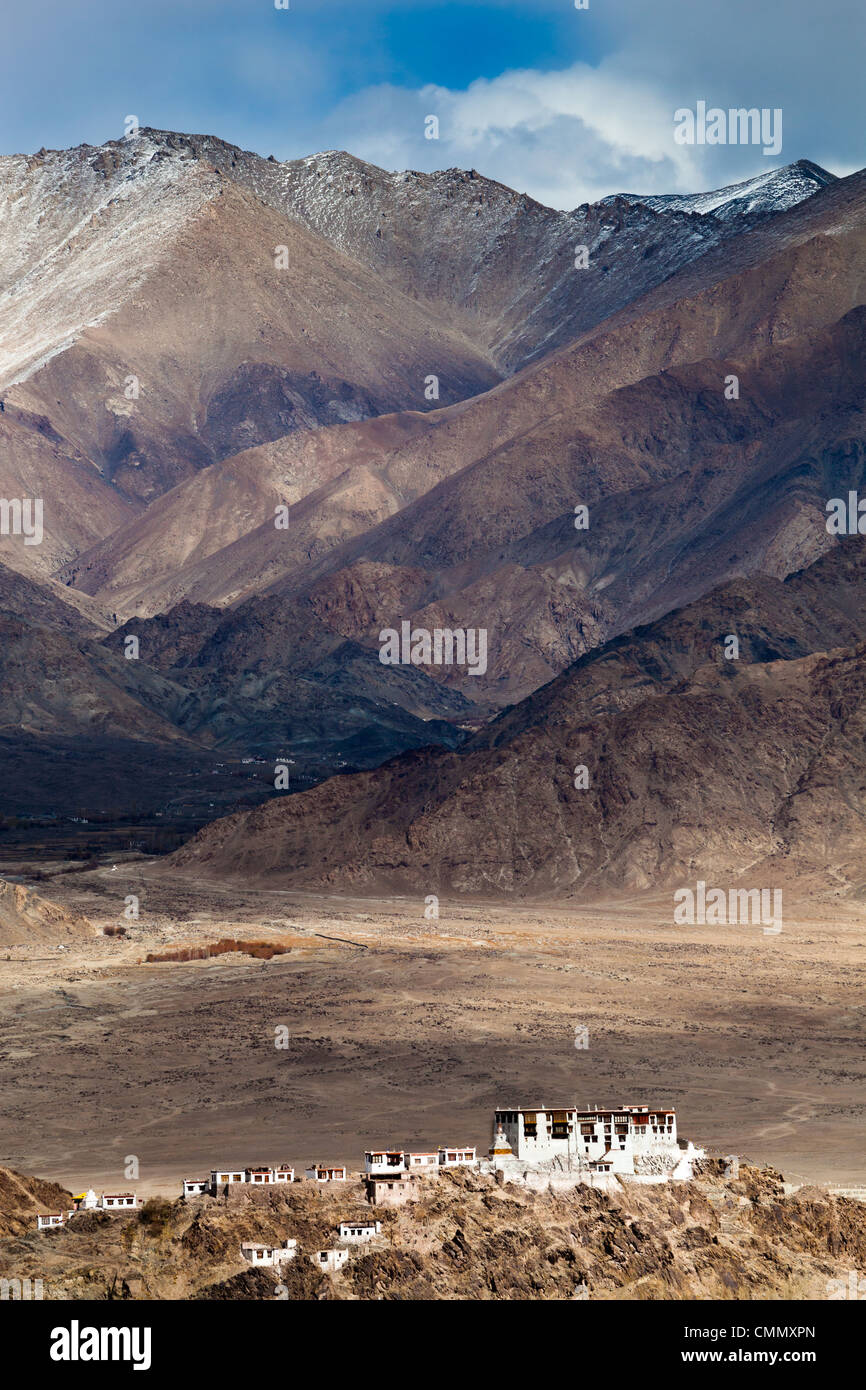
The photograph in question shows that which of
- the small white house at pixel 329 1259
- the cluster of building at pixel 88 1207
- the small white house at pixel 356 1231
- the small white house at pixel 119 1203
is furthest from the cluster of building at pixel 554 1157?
the small white house at pixel 119 1203

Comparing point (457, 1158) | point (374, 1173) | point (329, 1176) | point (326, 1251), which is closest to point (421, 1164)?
point (457, 1158)

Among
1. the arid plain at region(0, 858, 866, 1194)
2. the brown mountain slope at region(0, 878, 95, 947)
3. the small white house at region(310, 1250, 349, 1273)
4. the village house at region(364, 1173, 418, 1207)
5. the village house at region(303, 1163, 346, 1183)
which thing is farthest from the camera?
the brown mountain slope at region(0, 878, 95, 947)

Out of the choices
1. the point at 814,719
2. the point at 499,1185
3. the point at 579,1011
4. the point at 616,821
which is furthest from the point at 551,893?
the point at 499,1185

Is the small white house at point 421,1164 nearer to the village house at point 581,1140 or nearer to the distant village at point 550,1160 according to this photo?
the distant village at point 550,1160

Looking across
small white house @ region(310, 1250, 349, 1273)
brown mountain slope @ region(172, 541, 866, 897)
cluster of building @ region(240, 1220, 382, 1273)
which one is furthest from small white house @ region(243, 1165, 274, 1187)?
brown mountain slope @ region(172, 541, 866, 897)

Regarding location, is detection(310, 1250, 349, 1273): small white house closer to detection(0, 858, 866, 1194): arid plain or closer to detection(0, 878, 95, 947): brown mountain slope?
detection(0, 858, 866, 1194): arid plain
